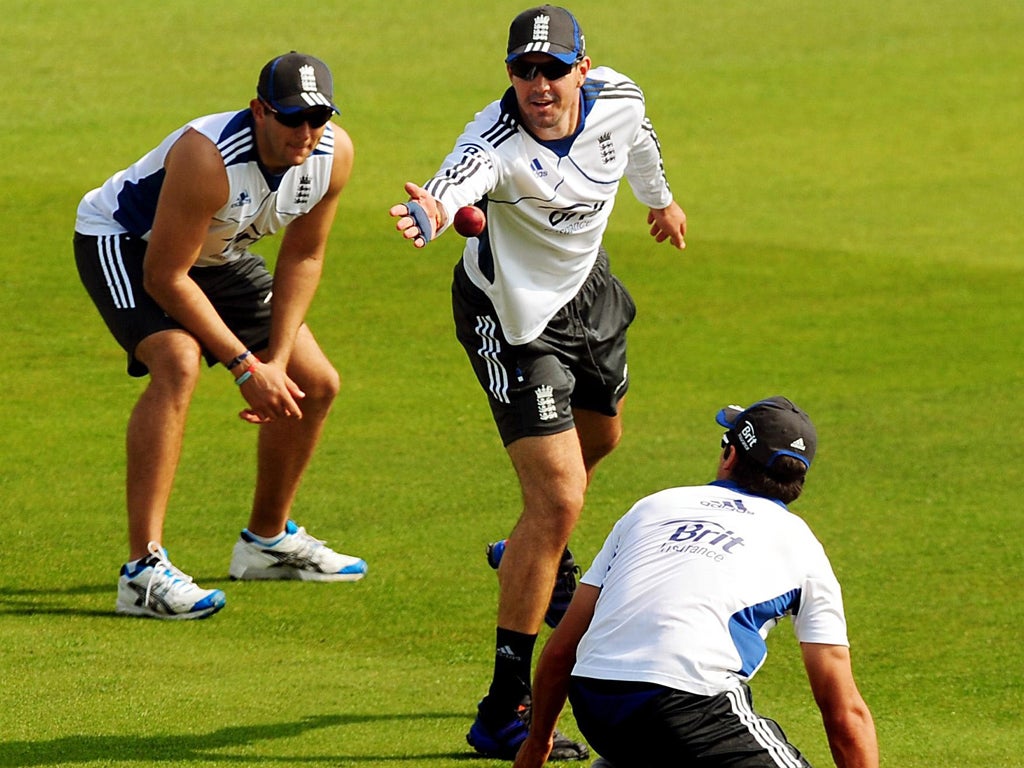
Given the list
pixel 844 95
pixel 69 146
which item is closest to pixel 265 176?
pixel 69 146

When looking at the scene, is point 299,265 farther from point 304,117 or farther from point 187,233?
point 304,117

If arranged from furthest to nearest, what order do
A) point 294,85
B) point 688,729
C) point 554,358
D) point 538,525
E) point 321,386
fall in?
point 321,386 → point 294,85 → point 554,358 → point 538,525 → point 688,729

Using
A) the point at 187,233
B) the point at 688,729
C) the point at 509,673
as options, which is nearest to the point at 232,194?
the point at 187,233

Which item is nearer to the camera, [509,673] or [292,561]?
[509,673]

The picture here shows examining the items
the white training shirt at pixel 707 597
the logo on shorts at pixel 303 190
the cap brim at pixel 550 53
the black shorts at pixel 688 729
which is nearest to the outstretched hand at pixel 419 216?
the cap brim at pixel 550 53

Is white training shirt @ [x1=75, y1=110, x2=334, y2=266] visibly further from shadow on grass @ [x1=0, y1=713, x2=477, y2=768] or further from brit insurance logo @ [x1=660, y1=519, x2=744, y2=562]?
brit insurance logo @ [x1=660, y1=519, x2=744, y2=562]

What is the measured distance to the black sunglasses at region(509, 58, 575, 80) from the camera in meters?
6.13

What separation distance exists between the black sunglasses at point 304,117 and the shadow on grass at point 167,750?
2253 millimetres

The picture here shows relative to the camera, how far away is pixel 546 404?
6.16 m

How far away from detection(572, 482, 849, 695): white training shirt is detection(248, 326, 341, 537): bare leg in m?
3.11

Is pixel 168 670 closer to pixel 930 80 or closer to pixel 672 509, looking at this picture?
pixel 672 509

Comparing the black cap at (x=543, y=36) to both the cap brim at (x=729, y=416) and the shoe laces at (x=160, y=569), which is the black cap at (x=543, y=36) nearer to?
the cap brim at (x=729, y=416)

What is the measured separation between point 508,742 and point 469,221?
5.47 ft

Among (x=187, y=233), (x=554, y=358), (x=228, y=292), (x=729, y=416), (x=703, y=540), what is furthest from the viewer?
(x=228, y=292)
